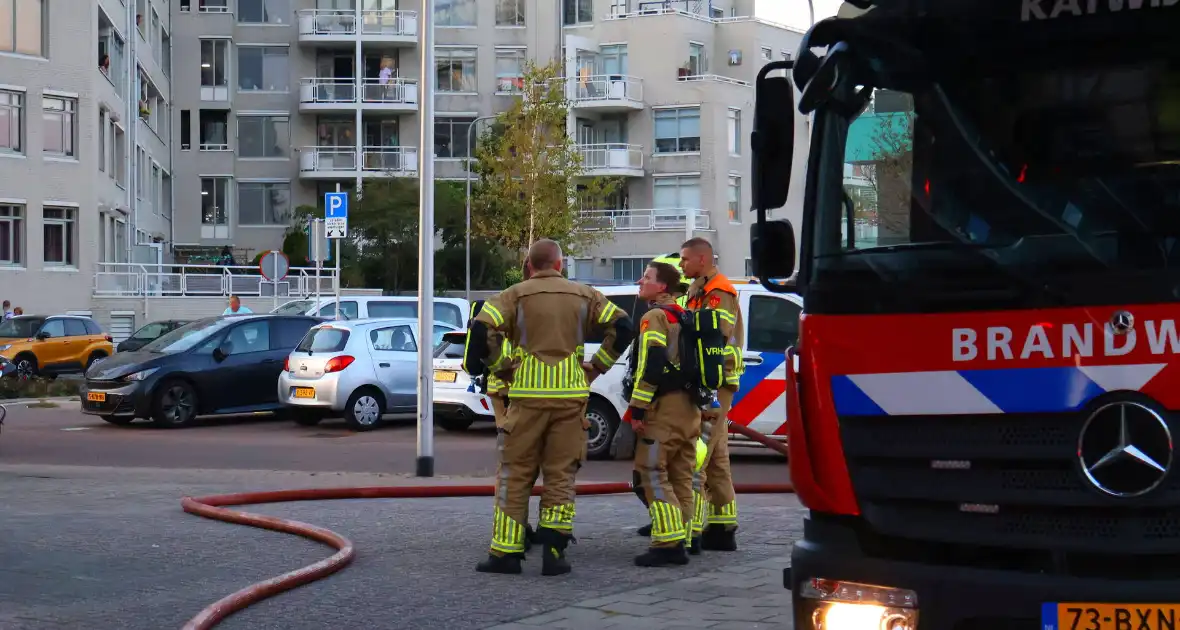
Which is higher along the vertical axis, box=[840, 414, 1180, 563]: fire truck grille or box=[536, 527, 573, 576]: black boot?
box=[840, 414, 1180, 563]: fire truck grille

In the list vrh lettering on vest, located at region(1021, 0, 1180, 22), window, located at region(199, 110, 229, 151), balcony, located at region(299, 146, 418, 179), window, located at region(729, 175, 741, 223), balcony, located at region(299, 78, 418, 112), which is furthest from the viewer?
window, located at region(199, 110, 229, 151)

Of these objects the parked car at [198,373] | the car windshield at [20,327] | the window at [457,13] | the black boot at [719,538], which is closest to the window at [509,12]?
the window at [457,13]

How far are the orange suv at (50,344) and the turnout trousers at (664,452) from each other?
28.4 m

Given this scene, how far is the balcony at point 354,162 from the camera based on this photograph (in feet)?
231

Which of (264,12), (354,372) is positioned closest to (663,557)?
(354,372)

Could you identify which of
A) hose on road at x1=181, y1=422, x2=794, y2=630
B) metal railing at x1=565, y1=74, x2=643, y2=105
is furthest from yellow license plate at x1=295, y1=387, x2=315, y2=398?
metal railing at x1=565, y1=74, x2=643, y2=105

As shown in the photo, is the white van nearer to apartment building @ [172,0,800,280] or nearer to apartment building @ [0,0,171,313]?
apartment building @ [0,0,171,313]

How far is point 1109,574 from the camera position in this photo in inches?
211

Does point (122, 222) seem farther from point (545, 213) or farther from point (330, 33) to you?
point (330, 33)

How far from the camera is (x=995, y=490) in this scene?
5516 mm

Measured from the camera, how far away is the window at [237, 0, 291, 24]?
70.8 metres

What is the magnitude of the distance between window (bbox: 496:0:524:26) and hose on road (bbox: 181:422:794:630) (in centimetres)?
5830

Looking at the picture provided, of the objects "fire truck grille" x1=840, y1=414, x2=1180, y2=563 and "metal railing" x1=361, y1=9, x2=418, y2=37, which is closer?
"fire truck grille" x1=840, y1=414, x2=1180, y2=563

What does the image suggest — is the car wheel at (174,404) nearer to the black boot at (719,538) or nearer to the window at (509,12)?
the black boot at (719,538)
